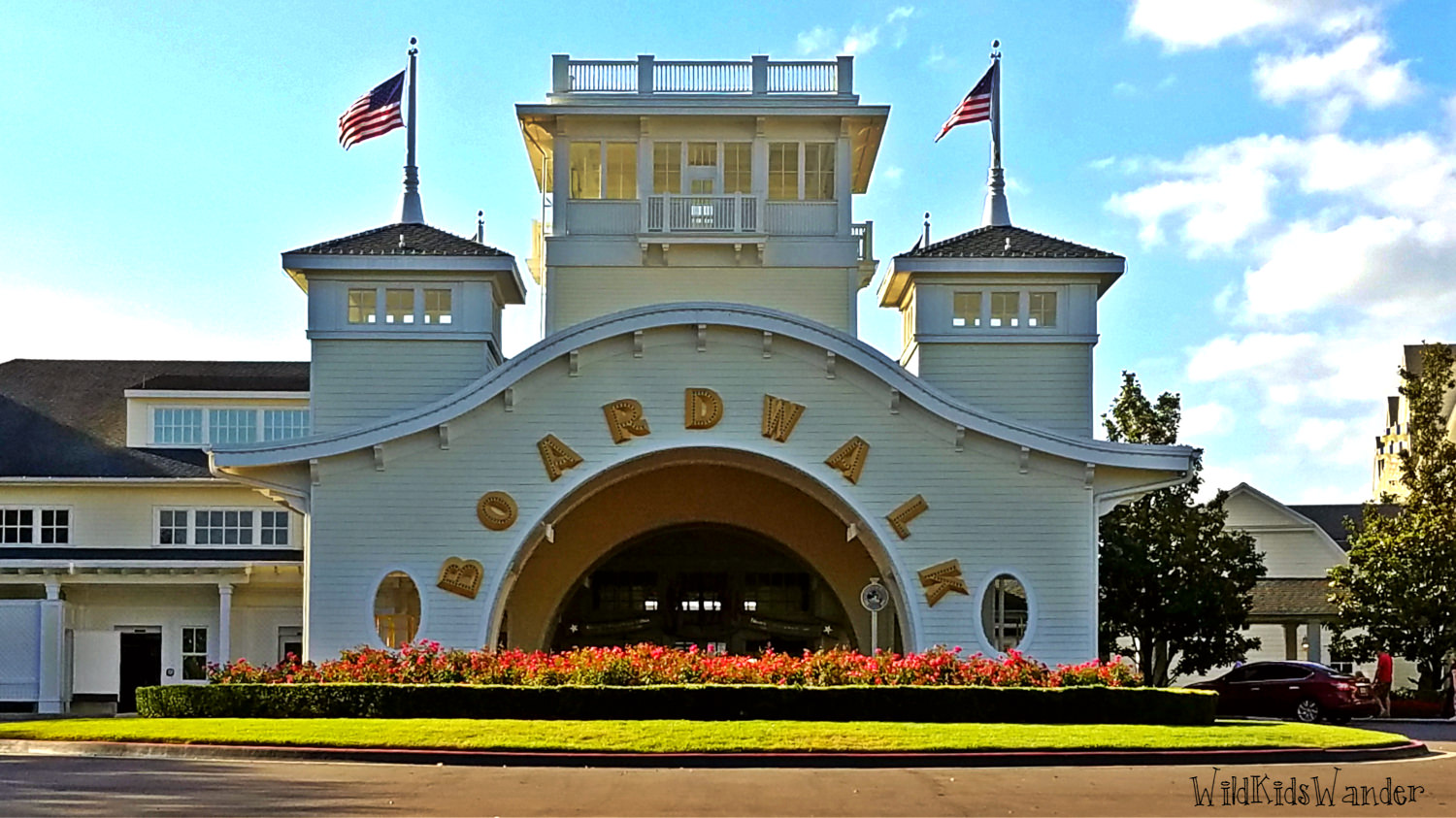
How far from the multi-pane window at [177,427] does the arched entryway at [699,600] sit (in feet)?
38.1

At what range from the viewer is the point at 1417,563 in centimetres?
4262

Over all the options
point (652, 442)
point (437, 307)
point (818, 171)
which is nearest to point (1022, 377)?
point (818, 171)

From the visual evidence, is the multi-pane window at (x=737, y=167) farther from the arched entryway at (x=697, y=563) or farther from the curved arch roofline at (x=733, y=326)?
the curved arch roofline at (x=733, y=326)

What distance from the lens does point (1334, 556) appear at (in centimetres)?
5528

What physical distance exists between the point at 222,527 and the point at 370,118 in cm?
1168

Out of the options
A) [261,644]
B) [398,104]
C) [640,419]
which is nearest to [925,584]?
[640,419]

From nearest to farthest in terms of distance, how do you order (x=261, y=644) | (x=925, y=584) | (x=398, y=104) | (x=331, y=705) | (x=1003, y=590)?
(x=331, y=705) < (x=925, y=584) < (x=1003, y=590) < (x=398, y=104) < (x=261, y=644)

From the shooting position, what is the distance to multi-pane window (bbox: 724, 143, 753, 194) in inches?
1506

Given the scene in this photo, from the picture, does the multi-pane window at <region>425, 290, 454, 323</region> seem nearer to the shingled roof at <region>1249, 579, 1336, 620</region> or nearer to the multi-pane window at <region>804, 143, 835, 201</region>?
the multi-pane window at <region>804, 143, 835, 201</region>

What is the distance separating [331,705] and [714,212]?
14.3 m

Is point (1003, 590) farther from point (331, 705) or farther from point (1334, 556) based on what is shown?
point (1334, 556)

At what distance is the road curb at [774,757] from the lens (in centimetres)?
2242

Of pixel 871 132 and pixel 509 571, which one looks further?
pixel 871 132

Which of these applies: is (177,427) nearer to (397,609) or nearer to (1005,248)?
(397,609)
